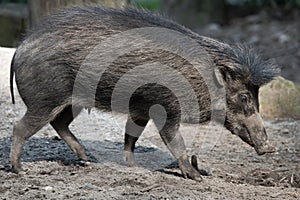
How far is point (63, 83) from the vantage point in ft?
18.1

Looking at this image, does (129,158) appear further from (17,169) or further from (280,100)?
(280,100)

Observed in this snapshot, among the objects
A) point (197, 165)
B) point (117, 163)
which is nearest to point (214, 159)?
point (197, 165)

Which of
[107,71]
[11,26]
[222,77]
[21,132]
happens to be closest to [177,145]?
[222,77]

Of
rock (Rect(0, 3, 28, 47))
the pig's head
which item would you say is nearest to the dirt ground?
the pig's head

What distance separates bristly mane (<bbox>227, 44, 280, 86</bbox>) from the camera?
5809 mm

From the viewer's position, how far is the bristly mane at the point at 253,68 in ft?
19.1

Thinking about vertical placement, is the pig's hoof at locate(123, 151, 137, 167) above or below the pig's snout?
below

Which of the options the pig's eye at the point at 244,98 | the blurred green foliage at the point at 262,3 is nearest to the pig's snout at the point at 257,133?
the pig's eye at the point at 244,98

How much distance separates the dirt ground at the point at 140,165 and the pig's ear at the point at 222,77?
75cm

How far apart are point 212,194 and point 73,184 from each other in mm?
955

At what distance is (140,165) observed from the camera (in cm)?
611

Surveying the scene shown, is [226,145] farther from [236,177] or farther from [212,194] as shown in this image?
[212,194]

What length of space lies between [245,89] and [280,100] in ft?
7.97

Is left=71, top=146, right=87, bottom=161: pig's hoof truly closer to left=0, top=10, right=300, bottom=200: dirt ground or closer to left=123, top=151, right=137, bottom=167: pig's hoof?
left=0, top=10, right=300, bottom=200: dirt ground
